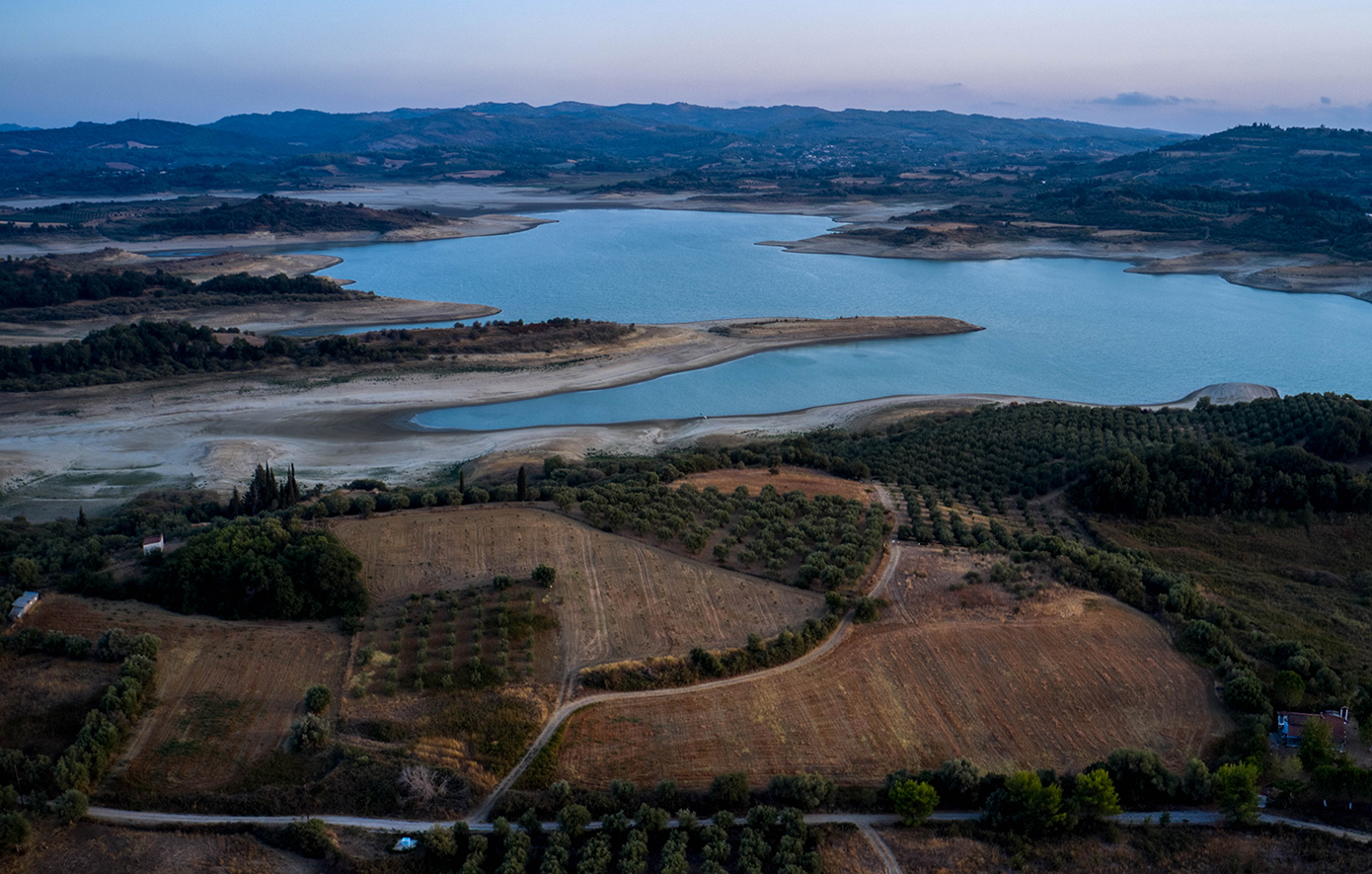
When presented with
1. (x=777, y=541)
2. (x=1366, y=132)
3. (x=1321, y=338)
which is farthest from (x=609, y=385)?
(x=1366, y=132)

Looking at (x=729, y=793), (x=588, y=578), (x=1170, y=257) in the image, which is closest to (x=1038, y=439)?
(x=588, y=578)

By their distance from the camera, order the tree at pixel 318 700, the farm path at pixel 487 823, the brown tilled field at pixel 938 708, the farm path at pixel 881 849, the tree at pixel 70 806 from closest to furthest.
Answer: the farm path at pixel 881 849 < the tree at pixel 70 806 < the farm path at pixel 487 823 < the brown tilled field at pixel 938 708 < the tree at pixel 318 700

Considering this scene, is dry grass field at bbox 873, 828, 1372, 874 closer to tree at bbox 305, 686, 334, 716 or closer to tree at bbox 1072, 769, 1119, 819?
tree at bbox 1072, 769, 1119, 819

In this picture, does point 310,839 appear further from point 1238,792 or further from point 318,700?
point 1238,792

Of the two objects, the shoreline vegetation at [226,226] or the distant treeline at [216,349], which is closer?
the distant treeline at [216,349]

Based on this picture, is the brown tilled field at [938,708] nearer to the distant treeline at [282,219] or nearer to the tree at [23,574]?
the tree at [23,574]

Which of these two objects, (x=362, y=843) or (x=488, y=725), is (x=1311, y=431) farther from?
(x=362, y=843)

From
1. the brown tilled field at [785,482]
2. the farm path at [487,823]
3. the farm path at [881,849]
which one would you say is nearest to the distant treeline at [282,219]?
the brown tilled field at [785,482]
